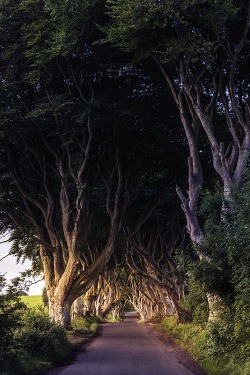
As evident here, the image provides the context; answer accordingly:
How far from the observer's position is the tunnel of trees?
17516 mm

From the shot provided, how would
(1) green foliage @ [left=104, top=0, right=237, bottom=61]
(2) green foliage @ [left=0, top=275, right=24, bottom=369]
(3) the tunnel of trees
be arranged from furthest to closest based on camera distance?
(3) the tunnel of trees < (1) green foliage @ [left=104, top=0, right=237, bottom=61] < (2) green foliage @ [left=0, top=275, right=24, bottom=369]

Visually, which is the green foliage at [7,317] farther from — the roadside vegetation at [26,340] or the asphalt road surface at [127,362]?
the asphalt road surface at [127,362]

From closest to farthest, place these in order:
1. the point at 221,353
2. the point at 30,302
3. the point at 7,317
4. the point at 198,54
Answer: the point at 7,317 < the point at 221,353 < the point at 198,54 < the point at 30,302

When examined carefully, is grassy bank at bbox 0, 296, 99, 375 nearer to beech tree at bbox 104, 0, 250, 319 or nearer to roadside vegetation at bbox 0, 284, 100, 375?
roadside vegetation at bbox 0, 284, 100, 375

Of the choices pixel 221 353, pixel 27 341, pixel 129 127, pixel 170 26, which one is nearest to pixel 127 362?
pixel 27 341

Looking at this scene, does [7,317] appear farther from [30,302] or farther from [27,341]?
[30,302]

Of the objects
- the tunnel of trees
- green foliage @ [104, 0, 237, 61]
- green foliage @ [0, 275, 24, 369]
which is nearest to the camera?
green foliage @ [0, 275, 24, 369]

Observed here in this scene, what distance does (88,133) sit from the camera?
26297 mm

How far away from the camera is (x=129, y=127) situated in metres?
26.6

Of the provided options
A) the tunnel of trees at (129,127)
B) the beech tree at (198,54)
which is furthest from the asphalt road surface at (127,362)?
the beech tree at (198,54)

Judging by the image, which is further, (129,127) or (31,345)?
(129,127)

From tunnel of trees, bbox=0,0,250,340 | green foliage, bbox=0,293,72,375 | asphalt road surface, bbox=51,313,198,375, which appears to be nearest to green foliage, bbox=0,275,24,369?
green foliage, bbox=0,293,72,375

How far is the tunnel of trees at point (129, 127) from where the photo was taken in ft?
57.5

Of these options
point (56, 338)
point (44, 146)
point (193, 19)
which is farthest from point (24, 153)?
point (193, 19)
